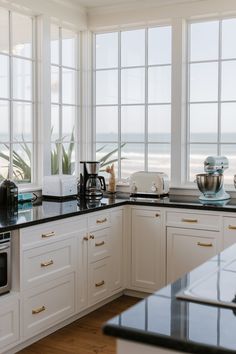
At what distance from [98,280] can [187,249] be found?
749 mm

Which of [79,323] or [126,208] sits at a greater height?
[126,208]

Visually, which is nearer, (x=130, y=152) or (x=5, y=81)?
(x=5, y=81)

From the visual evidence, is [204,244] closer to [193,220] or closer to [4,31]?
[193,220]

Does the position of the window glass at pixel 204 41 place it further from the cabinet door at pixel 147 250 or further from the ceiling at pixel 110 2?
the cabinet door at pixel 147 250

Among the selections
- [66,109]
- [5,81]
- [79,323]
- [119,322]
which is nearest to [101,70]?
[66,109]

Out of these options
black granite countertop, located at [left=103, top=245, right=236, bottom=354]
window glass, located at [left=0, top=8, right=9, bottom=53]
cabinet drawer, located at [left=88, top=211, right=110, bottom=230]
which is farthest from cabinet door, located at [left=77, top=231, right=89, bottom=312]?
black granite countertop, located at [left=103, top=245, right=236, bottom=354]

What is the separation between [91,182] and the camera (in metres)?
4.76

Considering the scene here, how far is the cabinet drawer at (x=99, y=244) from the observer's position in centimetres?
414

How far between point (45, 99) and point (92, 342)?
7.00 ft

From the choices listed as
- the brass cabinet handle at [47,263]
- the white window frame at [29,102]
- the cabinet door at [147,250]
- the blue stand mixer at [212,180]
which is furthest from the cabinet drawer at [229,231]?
the white window frame at [29,102]

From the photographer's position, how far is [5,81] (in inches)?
170

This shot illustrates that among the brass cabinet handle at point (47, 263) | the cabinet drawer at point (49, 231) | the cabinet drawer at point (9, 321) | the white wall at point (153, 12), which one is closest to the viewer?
the cabinet drawer at point (9, 321)

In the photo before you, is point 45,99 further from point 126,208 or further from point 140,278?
point 140,278

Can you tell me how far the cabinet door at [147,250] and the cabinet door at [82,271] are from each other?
60cm
